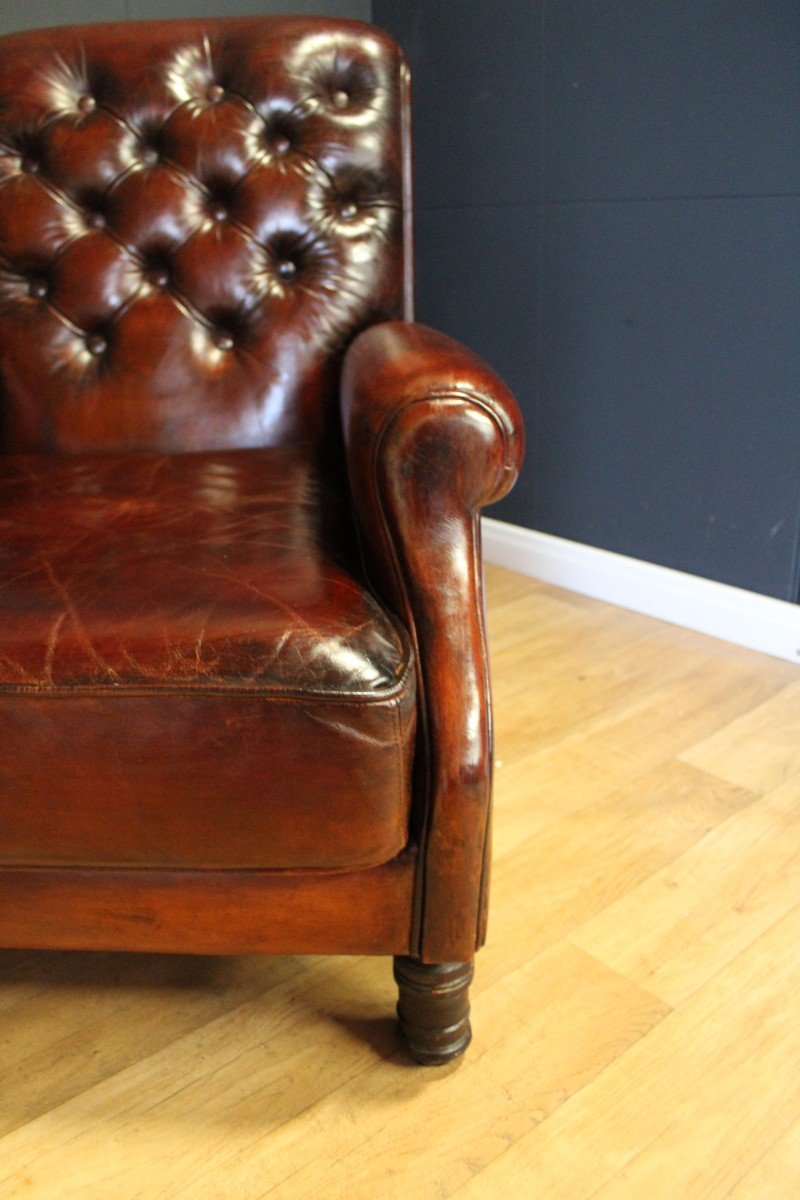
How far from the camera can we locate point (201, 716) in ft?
2.41

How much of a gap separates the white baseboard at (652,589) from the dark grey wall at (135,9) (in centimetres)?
123

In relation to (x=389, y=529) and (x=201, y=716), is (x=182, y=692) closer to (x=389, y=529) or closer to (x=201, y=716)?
(x=201, y=716)

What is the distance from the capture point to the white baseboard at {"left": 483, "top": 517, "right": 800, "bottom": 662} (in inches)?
68.6

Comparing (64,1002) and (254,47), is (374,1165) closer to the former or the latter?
(64,1002)

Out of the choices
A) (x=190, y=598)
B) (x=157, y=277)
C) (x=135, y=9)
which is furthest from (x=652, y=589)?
(x=135, y=9)

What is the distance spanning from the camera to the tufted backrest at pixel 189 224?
1329 millimetres

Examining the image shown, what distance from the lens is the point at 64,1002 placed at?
1.02 meters

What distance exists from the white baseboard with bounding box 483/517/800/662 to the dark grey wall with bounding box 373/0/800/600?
3 centimetres

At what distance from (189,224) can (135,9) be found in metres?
0.95

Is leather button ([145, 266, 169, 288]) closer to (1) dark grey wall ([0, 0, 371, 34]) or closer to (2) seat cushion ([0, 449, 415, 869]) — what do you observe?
(2) seat cushion ([0, 449, 415, 869])

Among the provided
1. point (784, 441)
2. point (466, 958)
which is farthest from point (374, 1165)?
point (784, 441)

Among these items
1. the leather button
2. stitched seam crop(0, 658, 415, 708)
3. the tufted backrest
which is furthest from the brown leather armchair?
the leather button

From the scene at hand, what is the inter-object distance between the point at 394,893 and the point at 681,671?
1005 millimetres

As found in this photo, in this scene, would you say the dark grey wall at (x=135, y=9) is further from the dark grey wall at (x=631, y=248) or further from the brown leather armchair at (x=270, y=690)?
the brown leather armchair at (x=270, y=690)
